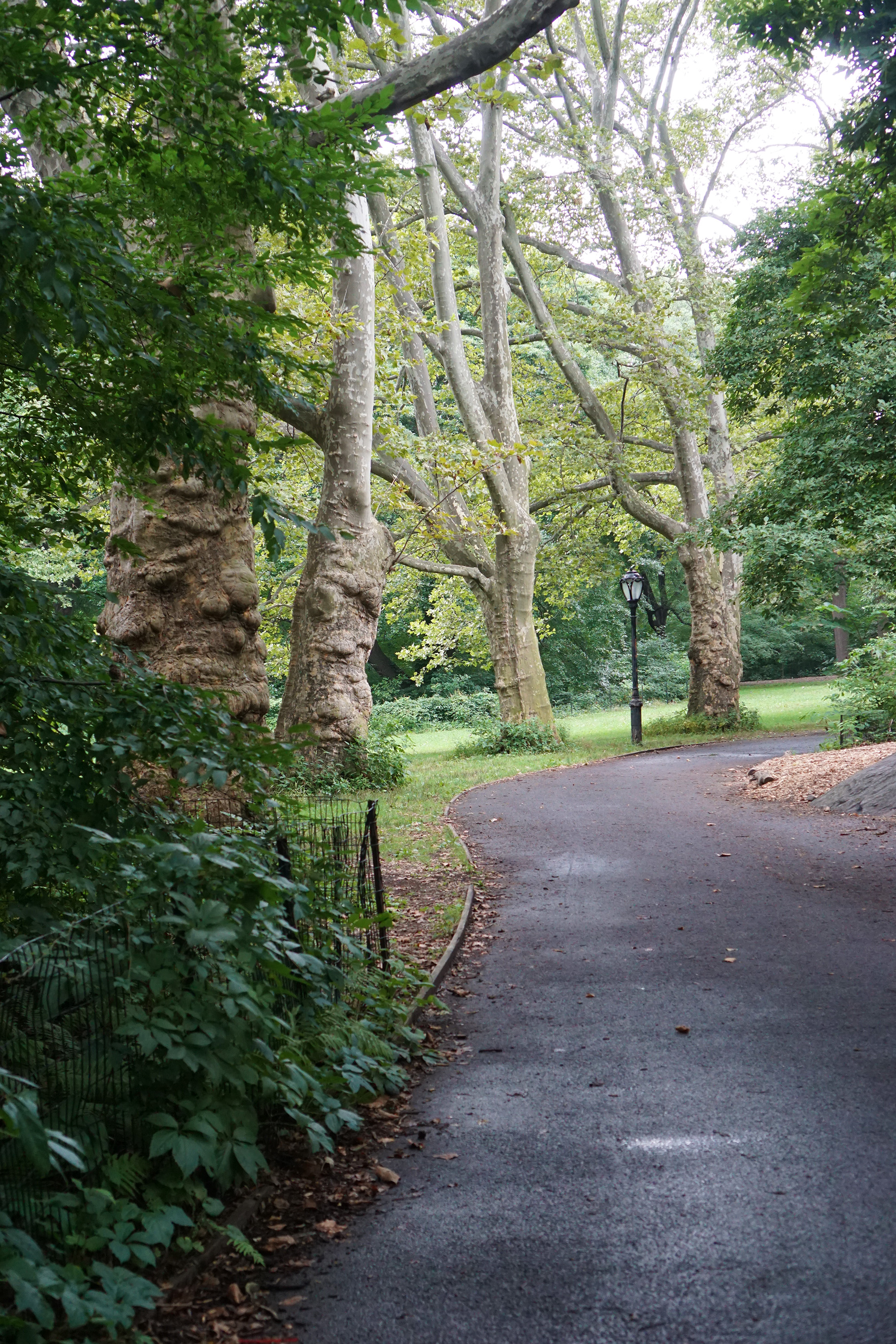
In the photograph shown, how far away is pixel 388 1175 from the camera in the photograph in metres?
3.90

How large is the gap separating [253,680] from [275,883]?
5.14 m

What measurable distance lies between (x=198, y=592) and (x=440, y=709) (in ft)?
120

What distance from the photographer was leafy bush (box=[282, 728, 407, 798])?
47.9ft

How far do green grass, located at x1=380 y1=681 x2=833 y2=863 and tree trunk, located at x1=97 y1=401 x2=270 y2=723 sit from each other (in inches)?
118

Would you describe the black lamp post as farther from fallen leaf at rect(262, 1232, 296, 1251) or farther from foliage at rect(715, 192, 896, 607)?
fallen leaf at rect(262, 1232, 296, 1251)

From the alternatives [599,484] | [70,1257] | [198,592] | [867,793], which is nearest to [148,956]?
[70,1257]

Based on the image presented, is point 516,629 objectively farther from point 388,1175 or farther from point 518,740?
point 388,1175

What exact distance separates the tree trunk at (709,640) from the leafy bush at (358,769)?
11387 mm

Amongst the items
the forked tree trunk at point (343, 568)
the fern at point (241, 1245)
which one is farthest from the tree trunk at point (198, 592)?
the forked tree trunk at point (343, 568)

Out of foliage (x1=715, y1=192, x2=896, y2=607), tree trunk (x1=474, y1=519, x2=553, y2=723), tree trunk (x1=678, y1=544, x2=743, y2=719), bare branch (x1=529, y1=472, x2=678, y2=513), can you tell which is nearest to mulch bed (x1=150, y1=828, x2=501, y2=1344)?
foliage (x1=715, y1=192, x2=896, y2=607)

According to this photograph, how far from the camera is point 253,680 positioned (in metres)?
8.47

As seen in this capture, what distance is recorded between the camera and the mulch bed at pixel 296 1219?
2.97 metres

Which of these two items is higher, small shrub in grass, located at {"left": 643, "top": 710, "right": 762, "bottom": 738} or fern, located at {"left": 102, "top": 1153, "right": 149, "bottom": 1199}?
fern, located at {"left": 102, "top": 1153, "right": 149, "bottom": 1199}

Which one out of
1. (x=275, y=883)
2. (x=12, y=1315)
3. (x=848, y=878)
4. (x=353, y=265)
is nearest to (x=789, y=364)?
(x=353, y=265)
